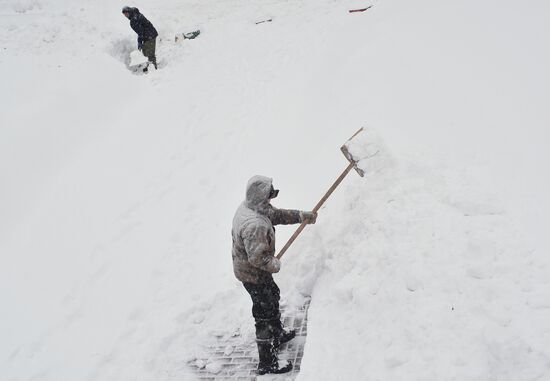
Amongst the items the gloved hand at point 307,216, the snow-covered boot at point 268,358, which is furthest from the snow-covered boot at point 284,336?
the gloved hand at point 307,216

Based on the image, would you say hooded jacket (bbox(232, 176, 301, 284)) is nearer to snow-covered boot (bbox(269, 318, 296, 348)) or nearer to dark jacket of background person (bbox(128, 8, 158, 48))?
snow-covered boot (bbox(269, 318, 296, 348))

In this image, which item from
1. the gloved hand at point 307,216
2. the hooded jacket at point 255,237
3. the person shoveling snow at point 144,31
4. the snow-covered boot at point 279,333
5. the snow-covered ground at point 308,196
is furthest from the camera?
the person shoveling snow at point 144,31

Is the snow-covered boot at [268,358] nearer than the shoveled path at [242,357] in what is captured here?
Yes

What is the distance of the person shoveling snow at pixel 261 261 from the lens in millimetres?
3699

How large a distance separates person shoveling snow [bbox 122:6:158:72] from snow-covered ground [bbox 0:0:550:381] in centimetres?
55

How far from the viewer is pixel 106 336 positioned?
4.88 metres

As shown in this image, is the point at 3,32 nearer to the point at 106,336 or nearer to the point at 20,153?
the point at 20,153

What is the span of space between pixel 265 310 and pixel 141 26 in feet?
30.4

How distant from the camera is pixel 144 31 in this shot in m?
10.9

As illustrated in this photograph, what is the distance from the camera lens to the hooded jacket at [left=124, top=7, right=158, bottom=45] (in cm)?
1067

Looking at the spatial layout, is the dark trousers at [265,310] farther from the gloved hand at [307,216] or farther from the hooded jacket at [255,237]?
the gloved hand at [307,216]

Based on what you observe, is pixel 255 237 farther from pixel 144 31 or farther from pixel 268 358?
pixel 144 31

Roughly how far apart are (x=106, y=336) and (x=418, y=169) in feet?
13.0

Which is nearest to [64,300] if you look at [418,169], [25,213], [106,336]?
[106,336]
